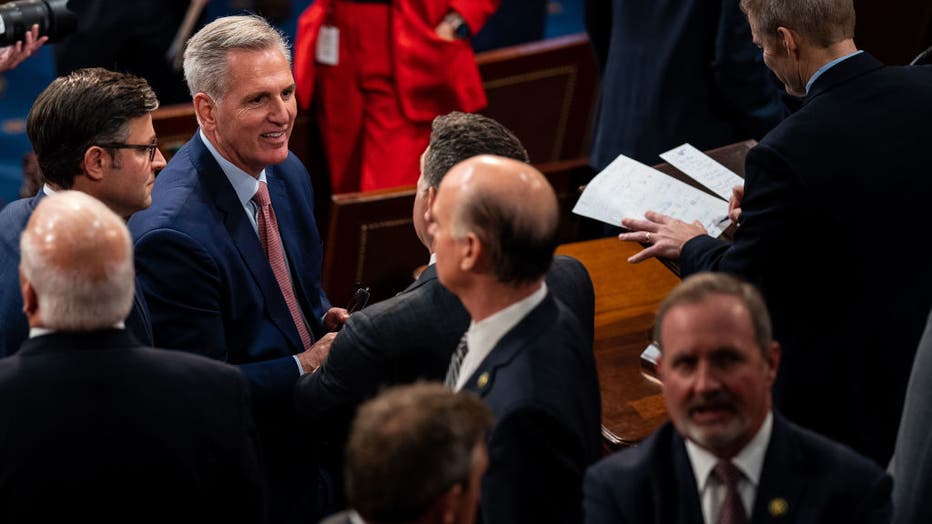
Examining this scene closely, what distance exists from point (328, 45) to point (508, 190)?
293 cm

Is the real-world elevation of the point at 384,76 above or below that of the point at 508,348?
below

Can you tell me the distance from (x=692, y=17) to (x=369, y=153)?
4.87 feet

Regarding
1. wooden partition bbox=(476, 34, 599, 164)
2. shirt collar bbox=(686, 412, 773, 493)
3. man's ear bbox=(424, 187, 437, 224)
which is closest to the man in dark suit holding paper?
man's ear bbox=(424, 187, 437, 224)

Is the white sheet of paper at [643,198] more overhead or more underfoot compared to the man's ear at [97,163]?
more underfoot

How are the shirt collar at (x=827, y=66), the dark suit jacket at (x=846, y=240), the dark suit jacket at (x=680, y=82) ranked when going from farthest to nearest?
1. the dark suit jacket at (x=680, y=82)
2. the shirt collar at (x=827, y=66)
3. the dark suit jacket at (x=846, y=240)

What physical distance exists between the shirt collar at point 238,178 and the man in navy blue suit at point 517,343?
972 millimetres

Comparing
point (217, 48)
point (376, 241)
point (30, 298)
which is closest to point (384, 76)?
point (376, 241)

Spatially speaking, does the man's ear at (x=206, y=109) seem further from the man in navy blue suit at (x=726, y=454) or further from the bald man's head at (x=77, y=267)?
the man in navy blue suit at (x=726, y=454)

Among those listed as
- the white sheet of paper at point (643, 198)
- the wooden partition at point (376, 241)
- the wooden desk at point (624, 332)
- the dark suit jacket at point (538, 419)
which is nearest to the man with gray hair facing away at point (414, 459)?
the dark suit jacket at point (538, 419)

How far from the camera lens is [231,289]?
3.25m

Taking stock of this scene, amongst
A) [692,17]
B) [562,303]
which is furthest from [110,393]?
[692,17]

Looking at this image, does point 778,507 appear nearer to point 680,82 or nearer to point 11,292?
point 11,292

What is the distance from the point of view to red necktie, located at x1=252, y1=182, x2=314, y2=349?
341cm

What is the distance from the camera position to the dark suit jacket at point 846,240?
309cm
